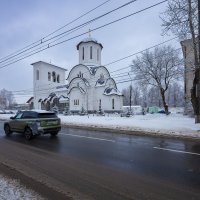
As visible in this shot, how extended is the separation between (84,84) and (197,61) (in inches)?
1563

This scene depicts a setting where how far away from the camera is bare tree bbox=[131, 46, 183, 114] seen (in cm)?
4126

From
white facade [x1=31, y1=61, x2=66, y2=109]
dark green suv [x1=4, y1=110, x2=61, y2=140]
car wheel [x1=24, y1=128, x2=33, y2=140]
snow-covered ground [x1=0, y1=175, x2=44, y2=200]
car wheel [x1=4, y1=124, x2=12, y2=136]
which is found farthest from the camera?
white facade [x1=31, y1=61, x2=66, y2=109]

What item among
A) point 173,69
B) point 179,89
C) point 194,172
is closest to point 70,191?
point 194,172

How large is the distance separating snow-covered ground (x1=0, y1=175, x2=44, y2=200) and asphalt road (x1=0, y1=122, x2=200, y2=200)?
23.6 inches

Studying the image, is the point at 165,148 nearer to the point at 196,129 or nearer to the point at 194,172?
the point at 194,172

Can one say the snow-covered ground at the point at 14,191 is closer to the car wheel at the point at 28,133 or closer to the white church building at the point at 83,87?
the car wheel at the point at 28,133

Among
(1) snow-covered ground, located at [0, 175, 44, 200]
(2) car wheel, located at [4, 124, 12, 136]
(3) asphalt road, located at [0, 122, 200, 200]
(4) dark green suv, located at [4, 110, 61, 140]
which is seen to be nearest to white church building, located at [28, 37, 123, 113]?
(2) car wheel, located at [4, 124, 12, 136]

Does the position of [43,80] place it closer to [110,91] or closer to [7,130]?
[110,91]

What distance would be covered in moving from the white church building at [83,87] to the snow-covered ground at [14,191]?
48.9 metres

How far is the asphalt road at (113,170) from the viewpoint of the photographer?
227 inches

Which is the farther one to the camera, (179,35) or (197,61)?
(179,35)

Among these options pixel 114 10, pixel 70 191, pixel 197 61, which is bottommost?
pixel 70 191

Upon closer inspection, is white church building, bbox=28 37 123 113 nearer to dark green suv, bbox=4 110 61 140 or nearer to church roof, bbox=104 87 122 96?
church roof, bbox=104 87 122 96

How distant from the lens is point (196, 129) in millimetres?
18031
